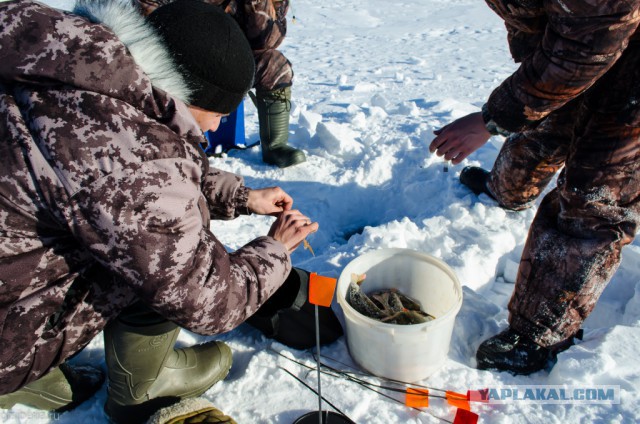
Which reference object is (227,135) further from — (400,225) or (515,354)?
(515,354)

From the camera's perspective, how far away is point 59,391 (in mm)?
1557

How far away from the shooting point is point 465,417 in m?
1.48

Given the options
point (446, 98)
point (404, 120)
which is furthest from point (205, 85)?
point (446, 98)

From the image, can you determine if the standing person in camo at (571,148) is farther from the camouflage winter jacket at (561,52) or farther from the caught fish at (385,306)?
the caught fish at (385,306)

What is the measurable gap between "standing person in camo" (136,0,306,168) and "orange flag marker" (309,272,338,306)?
6.02 ft

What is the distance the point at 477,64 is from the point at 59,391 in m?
5.40

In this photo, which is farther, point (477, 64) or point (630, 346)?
point (477, 64)

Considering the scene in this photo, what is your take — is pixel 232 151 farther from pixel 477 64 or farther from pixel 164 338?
pixel 477 64

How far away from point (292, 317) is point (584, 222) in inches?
42.1

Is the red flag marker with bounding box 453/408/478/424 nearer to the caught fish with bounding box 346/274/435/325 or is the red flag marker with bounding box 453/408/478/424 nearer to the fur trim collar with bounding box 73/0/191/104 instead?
the caught fish with bounding box 346/274/435/325

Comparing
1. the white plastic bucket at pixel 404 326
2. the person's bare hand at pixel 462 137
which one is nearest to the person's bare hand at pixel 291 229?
the white plastic bucket at pixel 404 326

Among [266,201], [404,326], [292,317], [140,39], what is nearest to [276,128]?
[266,201]

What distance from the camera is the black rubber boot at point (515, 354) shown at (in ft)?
5.70

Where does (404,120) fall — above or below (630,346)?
below
